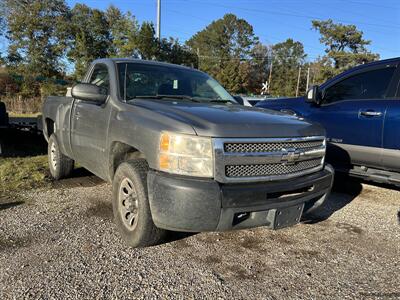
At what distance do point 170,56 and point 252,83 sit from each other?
4279 cm

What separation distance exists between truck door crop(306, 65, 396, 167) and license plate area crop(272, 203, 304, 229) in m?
2.24

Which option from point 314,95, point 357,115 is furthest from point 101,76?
point 357,115

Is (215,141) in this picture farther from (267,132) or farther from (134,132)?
(134,132)

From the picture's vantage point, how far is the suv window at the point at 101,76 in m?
4.39

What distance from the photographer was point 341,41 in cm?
5888

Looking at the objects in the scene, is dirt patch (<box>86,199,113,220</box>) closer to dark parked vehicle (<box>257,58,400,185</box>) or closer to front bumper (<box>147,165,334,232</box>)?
front bumper (<box>147,165,334,232</box>)

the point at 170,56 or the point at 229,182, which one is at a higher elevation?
the point at 170,56

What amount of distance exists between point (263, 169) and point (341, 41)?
62404 mm

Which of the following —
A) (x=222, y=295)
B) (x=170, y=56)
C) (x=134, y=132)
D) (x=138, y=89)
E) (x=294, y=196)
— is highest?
(x=170, y=56)

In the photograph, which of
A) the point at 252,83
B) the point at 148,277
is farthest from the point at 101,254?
the point at 252,83

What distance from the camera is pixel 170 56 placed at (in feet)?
107

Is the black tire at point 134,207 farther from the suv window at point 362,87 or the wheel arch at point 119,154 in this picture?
the suv window at point 362,87

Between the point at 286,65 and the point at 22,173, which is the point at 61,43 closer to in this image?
the point at 22,173

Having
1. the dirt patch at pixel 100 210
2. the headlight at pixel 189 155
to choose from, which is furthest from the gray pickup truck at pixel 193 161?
the dirt patch at pixel 100 210
